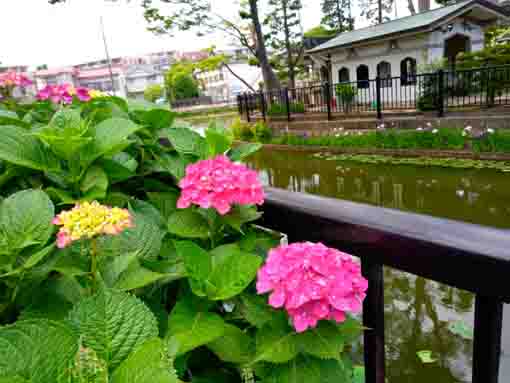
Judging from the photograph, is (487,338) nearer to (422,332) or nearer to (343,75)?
(422,332)

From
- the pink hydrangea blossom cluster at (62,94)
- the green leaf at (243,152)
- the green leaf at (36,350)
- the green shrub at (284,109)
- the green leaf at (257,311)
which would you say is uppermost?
the pink hydrangea blossom cluster at (62,94)

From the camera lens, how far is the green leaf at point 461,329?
2.45 m

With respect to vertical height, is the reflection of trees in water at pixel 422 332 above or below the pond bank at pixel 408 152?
below

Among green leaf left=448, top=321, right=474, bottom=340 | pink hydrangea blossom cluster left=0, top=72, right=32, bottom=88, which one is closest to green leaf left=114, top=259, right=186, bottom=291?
pink hydrangea blossom cluster left=0, top=72, right=32, bottom=88

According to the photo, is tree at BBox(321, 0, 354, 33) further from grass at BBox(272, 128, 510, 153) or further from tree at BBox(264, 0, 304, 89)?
grass at BBox(272, 128, 510, 153)

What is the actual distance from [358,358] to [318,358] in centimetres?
183

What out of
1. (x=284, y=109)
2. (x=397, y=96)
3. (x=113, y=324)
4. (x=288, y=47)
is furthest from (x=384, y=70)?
(x=113, y=324)

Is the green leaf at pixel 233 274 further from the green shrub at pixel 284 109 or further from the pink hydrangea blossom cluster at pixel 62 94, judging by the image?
the green shrub at pixel 284 109

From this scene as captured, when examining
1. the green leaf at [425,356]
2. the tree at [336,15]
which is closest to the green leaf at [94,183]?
the green leaf at [425,356]

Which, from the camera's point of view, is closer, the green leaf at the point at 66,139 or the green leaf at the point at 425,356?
the green leaf at the point at 66,139

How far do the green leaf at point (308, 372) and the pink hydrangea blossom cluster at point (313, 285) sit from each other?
0.20 feet

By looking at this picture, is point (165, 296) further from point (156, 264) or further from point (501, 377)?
point (501, 377)

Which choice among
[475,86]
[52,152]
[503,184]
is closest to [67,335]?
[52,152]

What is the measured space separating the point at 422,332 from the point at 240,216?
221 centimetres
